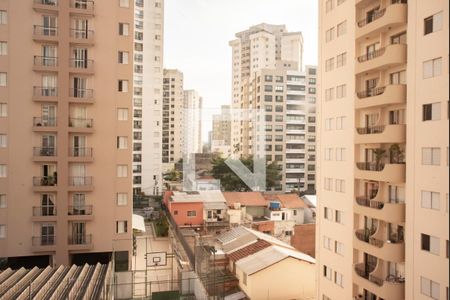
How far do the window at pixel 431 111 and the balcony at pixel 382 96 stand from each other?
478 mm

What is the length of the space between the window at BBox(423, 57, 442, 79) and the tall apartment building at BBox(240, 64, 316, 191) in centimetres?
1577

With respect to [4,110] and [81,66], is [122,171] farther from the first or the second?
[4,110]

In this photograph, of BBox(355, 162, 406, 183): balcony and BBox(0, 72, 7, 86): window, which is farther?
BBox(0, 72, 7, 86): window

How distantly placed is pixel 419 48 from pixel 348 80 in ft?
4.89

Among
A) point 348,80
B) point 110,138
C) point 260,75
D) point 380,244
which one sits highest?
point 260,75

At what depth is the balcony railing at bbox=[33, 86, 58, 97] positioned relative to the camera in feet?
24.9

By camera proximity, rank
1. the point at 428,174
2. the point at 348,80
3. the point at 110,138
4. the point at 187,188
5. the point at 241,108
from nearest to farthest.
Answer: the point at 428,174 → the point at 348,80 → the point at 110,138 → the point at 187,188 → the point at 241,108

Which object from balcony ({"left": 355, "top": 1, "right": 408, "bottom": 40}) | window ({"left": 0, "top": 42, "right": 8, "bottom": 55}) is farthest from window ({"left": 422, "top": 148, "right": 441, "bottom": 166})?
window ({"left": 0, "top": 42, "right": 8, "bottom": 55})

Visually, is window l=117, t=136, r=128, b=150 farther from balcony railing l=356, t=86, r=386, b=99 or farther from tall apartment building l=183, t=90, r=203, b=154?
tall apartment building l=183, t=90, r=203, b=154

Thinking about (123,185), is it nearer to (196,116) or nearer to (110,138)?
(110,138)

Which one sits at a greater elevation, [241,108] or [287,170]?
[241,108]

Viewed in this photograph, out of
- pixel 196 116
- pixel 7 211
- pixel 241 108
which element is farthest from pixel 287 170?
pixel 7 211

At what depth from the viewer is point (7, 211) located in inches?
293

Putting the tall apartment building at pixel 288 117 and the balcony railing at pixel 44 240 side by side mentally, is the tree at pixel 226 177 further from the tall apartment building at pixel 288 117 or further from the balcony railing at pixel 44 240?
the balcony railing at pixel 44 240
